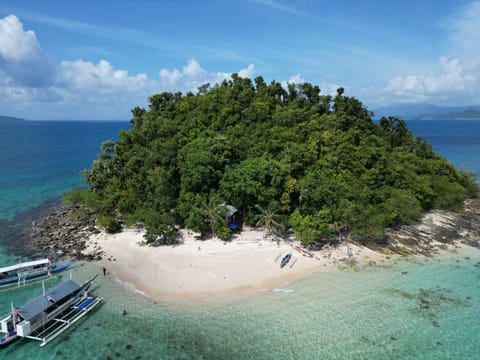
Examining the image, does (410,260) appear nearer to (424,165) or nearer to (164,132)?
(424,165)

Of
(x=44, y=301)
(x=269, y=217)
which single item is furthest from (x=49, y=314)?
(x=269, y=217)

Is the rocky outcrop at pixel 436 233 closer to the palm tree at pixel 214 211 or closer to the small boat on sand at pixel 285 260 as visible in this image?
the small boat on sand at pixel 285 260

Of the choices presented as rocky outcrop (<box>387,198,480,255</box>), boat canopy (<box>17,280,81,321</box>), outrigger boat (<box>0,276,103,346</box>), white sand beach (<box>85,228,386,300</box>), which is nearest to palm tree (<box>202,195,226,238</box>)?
white sand beach (<box>85,228,386,300</box>)

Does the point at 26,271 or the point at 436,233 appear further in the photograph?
the point at 436,233

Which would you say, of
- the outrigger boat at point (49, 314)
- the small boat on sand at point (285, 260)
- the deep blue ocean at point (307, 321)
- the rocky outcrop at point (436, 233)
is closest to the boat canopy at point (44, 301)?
the outrigger boat at point (49, 314)

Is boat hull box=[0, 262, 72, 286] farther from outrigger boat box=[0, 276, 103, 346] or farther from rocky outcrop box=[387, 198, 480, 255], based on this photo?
rocky outcrop box=[387, 198, 480, 255]

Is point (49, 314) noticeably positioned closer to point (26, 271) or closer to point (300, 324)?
point (26, 271)
